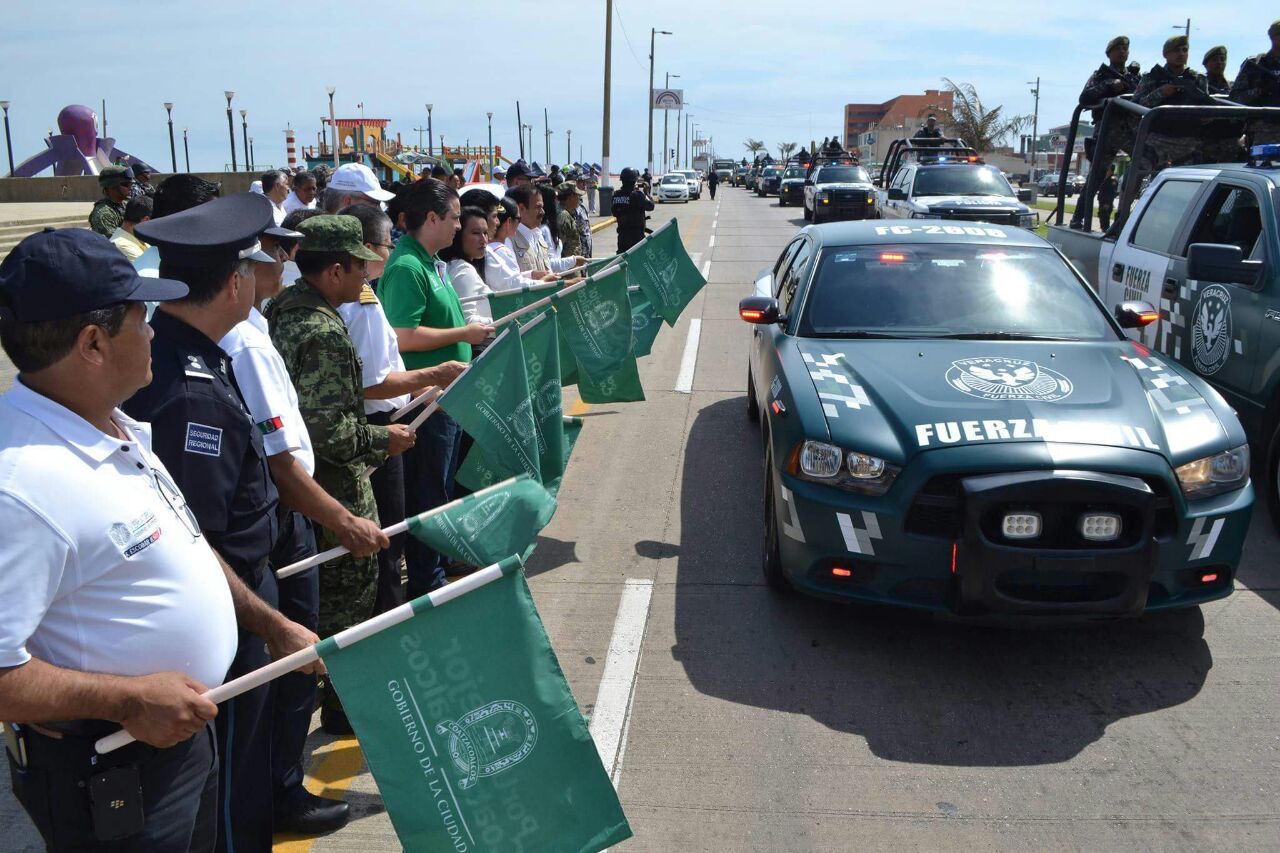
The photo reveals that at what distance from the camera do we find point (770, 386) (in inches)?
235

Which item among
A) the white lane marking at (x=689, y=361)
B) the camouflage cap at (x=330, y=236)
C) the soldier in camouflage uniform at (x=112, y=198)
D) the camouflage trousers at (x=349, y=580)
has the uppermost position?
the camouflage cap at (x=330, y=236)

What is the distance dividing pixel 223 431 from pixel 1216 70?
13087 millimetres

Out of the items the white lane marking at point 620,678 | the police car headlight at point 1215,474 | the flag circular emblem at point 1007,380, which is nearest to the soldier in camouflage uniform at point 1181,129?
the flag circular emblem at point 1007,380

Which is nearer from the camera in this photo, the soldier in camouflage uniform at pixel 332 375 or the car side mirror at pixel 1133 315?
the soldier in camouflage uniform at pixel 332 375

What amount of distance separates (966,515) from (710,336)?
9487 mm

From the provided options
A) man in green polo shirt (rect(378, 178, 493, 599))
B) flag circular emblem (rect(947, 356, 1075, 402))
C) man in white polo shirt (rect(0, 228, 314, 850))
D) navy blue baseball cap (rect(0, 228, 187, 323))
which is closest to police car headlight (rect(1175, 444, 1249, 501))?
flag circular emblem (rect(947, 356, 1075, 402))

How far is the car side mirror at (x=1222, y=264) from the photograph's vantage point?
641cm

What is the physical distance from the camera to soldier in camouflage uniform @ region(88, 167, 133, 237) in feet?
31.1

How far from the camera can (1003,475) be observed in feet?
14.5

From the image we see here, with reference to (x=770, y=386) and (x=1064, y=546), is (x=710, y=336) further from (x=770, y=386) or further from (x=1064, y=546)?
(x=1064, y=546)

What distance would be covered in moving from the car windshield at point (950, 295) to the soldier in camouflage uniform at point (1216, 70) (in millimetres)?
7811

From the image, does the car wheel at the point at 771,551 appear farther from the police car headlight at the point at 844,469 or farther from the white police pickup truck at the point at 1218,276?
the white police pickup truck at the point at 1218,276

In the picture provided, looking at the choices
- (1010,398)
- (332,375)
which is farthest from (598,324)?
(332,375)

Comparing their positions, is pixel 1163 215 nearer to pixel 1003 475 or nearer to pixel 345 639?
pixel 1003 475
